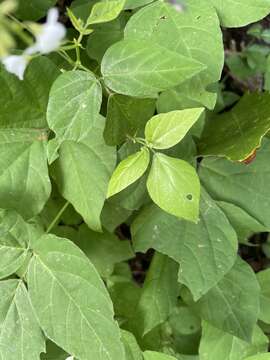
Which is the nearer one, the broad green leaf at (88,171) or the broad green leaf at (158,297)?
the broad green leaf at (88,171)

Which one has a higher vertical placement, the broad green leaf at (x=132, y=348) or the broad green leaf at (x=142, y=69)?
the broad green leaf at (x=142, y=69)

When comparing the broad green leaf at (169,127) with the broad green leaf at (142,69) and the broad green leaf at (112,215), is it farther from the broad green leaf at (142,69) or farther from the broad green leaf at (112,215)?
the broad green leaf at (112,215)

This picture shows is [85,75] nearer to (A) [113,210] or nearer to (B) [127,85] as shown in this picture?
(B) [127,85]

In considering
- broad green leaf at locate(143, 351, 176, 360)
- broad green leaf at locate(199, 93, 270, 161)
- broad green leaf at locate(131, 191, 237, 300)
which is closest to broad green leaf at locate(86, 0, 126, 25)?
broad green leaf at locate(199, 93, 270, 161)

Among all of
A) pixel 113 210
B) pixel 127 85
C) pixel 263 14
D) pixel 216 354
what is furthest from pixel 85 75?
pixel 216 354

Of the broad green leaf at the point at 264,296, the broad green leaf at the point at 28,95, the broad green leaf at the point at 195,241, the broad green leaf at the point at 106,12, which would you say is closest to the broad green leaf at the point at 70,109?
the broad green leaf at the point at 106,12
